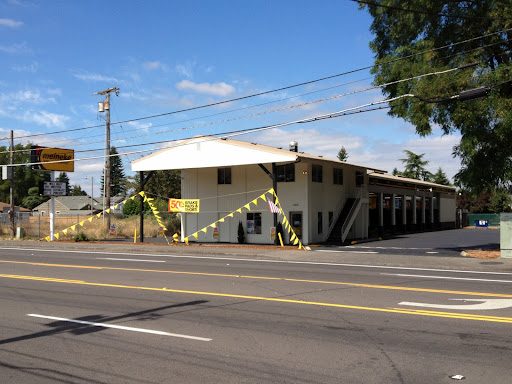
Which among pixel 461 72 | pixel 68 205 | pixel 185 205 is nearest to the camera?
pixel 461 72

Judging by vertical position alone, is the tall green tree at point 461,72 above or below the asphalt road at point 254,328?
above

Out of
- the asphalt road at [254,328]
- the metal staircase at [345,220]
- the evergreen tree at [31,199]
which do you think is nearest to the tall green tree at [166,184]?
the metal staircase at [345,220]

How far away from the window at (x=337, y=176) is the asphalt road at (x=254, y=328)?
1887cm

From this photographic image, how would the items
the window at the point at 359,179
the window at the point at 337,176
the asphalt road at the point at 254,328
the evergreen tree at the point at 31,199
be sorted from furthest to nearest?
the evergreen tree at the point at 31,199, the window at the point at 359,179, the window at the point at 337,176, the asphalt road at the point at 254,328

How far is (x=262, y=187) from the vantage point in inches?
A: 1240

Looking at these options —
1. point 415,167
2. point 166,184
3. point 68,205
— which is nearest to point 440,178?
point 415,167

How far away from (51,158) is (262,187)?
18.1 metres

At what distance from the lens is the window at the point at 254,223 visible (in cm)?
3186

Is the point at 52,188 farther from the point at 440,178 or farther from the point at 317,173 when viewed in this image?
the point at 440,178

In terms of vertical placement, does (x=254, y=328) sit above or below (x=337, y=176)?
below

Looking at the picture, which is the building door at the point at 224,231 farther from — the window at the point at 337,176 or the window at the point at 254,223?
the window at the point at 337,176

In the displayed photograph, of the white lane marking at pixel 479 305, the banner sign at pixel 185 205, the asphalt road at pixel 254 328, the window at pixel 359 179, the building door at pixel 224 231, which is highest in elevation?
A: the window at pixel 359 179

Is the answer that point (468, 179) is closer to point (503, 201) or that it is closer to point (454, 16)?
point (454, 16)

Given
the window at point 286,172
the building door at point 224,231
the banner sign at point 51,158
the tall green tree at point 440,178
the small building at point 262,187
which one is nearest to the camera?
the small building at point 262,187
